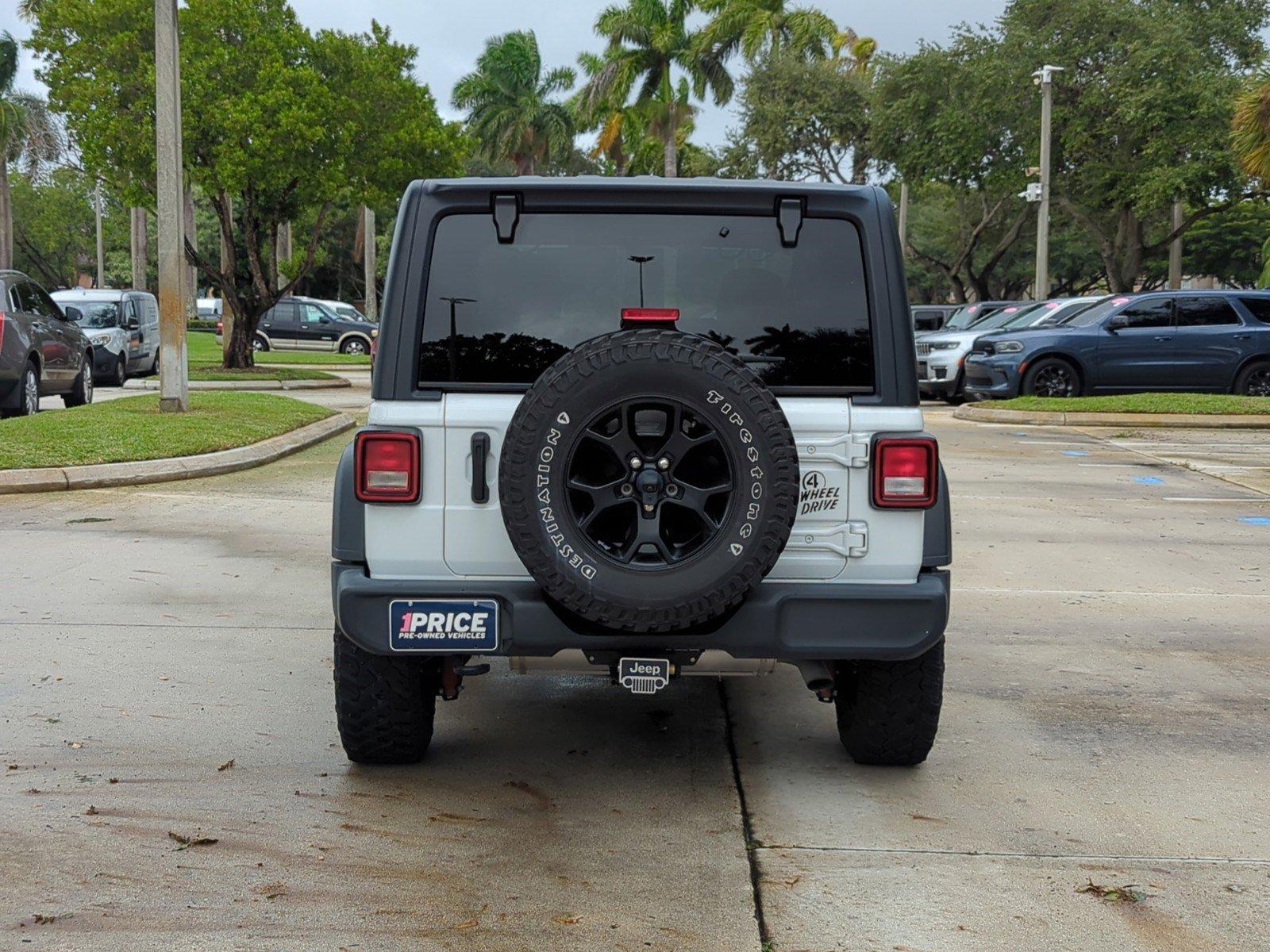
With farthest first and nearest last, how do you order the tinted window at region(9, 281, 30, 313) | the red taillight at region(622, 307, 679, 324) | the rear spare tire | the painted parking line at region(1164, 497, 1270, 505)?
the tinted window at region(9, 281, 30, 313), the painted parking line at region(1164, 497, 1270, 505), the red taillight at region(622, 307, 679, 324), the rear spare tire

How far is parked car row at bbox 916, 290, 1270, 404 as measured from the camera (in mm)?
21234

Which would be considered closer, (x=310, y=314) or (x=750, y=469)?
(x=750, y=469)

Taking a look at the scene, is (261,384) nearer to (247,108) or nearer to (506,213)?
(247,108)

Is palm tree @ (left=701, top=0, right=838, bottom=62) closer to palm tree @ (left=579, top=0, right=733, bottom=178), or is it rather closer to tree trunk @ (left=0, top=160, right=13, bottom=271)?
palm tree @ (left=579, top=0, right=733, bottom=178)

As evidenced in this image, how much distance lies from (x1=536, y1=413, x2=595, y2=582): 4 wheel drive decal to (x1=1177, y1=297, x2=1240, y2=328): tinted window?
1888 cm

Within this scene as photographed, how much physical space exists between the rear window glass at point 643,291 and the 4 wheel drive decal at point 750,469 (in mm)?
479

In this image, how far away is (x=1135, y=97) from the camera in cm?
3562

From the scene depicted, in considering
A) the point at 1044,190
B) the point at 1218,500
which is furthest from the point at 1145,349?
the point at 1044,190

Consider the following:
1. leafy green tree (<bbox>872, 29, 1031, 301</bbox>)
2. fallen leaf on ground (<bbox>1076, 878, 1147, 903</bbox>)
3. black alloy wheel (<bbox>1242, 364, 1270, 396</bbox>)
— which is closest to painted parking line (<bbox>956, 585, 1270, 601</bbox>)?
fallen leaf on ground (<bbox>1076, 878, 1147, 903</bbox>)

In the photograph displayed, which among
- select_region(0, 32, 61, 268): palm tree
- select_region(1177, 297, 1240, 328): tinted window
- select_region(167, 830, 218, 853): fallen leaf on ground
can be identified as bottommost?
select_region(167, 830, 218, 853): fallen leaf on ground

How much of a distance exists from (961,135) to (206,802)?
36.8 m

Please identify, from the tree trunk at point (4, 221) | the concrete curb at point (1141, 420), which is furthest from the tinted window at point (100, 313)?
the tree trunk at point (4, 221)

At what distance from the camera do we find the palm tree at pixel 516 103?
61438 mm

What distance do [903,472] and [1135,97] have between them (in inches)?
1346
